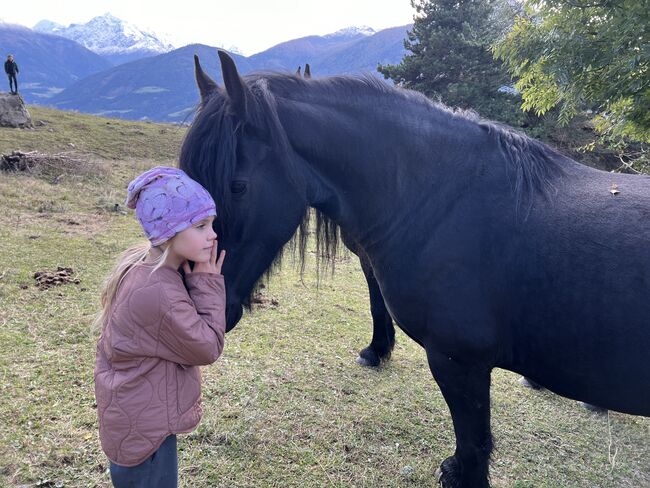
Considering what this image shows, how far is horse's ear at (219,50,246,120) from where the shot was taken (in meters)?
1.62

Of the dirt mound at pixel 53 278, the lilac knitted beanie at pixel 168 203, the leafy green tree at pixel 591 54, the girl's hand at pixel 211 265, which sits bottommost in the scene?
the dirt mound at pixel 53 278

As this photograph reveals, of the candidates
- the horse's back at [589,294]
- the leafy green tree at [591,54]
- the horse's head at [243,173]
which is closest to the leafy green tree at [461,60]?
the leafy green tree at [591,54]

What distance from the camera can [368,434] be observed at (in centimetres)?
305

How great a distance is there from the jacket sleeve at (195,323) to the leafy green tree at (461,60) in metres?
16.4

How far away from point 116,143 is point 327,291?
16397 mm

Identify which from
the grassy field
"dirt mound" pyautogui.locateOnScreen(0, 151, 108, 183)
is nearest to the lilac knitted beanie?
the grassy field

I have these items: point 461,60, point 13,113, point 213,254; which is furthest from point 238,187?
point 13,113

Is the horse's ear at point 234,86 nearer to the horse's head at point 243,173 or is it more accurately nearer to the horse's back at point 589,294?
the horse's head at point 243,173

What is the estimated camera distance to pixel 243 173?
68.2 inches

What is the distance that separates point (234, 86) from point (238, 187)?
41 cm

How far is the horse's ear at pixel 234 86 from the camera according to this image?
162 centimetres

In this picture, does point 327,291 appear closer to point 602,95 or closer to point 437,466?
point 437,466

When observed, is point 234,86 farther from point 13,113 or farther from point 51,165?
point 13,113

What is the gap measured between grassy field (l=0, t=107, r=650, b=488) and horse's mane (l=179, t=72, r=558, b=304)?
1.37 metres
